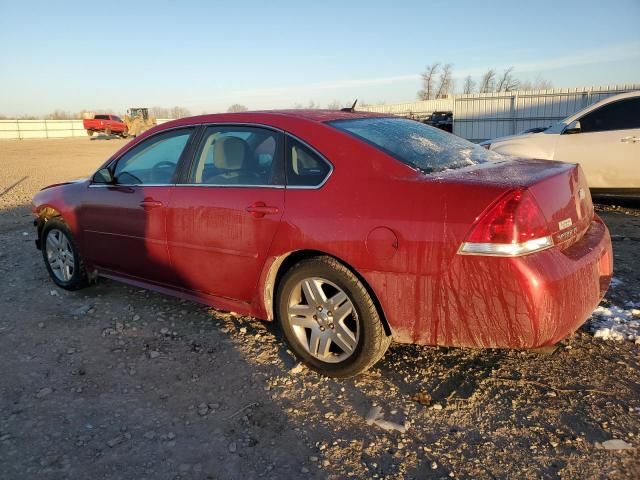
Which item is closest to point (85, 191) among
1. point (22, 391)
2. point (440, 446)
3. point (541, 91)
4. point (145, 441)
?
point (22, 391)

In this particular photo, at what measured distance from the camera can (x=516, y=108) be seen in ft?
64.1

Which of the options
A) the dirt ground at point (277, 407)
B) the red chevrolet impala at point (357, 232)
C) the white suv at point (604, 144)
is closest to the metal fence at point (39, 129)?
the white suv at point (604, 144)

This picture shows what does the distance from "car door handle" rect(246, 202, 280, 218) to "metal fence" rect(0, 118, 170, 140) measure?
2073 inches

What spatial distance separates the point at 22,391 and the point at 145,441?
42.4 inches

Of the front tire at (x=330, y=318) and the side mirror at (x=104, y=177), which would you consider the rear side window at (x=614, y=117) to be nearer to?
the front tire at (x=330, y=318)

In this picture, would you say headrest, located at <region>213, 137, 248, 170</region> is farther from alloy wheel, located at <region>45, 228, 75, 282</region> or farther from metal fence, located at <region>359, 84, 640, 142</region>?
metal fence, located at <region>359, 84, 640, 142</region>

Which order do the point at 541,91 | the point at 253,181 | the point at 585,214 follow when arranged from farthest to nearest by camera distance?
the point at 541,91 → the point at 253,181 → the point at 585,214

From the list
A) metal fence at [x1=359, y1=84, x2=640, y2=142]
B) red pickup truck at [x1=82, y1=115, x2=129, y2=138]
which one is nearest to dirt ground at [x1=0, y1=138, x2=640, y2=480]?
metal fence at [x1=359, y1=84, x2=640, y2=142]

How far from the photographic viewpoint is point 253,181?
3.48m

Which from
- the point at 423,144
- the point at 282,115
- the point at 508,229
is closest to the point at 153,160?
the point at 282,115

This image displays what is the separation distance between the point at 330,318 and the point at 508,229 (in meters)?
1.17

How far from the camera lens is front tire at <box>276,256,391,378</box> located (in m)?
2.97

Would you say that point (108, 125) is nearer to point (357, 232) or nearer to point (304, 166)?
point (304, 166)

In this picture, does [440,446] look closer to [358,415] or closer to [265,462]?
[358,415]
